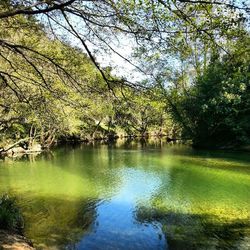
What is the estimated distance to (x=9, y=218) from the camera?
31.8 ft

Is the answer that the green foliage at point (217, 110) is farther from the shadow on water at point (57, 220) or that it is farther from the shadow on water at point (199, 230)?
the shadow on water at point (199, 230)

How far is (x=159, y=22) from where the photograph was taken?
5309 mm

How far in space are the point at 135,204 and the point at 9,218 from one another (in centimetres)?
570

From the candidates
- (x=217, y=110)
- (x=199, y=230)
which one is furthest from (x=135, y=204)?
(x=217, y=110)

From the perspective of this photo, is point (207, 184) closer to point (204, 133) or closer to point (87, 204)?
point (87, 204)

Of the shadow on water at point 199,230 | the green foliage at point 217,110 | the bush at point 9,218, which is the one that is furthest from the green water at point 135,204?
the green foliage at point 217,110

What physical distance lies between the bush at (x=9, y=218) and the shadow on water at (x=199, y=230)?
3832 millimetres

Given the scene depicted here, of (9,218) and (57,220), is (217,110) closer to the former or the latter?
(57,220)

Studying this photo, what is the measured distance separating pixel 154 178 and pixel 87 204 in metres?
6.34

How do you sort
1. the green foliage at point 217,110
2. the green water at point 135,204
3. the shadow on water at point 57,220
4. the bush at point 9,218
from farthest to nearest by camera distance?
the green foliage at point 217,110
the green water at point 135,204
the shadow on water at point 57,220
the bush at point 9,218

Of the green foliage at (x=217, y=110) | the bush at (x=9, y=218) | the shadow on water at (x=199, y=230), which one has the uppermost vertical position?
the green foliage at (x=217, y=110)

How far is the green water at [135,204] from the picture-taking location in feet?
32.9

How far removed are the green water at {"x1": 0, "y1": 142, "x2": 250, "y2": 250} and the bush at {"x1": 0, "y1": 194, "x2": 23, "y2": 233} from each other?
37 centimetres

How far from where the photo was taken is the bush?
31.1ft
